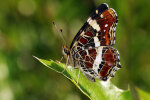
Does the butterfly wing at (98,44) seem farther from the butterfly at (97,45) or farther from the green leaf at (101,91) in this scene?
the green leaf at (101,91)

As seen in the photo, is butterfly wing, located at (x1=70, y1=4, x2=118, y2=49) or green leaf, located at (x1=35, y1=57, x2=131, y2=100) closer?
green leaf, located at (x1=35, y1=57, x2=131, y2=100)

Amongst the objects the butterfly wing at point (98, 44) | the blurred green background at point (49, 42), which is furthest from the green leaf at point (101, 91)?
the blurred green background at point (49, 42)

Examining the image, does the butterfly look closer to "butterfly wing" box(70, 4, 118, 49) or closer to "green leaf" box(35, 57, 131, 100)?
"butterfly wing" box(70, 4, 118, 49)

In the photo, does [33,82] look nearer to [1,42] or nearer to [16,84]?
[16,84]

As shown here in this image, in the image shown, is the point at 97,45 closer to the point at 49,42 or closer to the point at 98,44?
the point at 98,44

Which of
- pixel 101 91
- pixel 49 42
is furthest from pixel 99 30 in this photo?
pixel 49 42

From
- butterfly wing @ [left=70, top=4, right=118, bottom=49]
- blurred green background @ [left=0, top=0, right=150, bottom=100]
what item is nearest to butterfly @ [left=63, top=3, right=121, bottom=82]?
butterfly wing @ [left=70, top=4, right=118, bottom=49]
